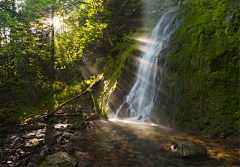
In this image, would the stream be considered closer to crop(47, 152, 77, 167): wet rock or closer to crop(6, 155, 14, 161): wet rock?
crop(47, 152, 77, 167): wet rock

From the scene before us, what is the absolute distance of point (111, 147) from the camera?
3.87 metres

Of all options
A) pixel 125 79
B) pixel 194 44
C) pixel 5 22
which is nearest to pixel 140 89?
pixel 125 79

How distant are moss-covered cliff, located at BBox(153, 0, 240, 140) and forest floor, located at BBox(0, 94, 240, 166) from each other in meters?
0.54

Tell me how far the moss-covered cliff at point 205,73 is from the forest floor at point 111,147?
1.77 feet

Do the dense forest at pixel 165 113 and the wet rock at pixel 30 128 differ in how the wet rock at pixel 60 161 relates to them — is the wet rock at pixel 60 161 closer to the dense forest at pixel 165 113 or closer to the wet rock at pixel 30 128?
the dense forest at pixel 165 113

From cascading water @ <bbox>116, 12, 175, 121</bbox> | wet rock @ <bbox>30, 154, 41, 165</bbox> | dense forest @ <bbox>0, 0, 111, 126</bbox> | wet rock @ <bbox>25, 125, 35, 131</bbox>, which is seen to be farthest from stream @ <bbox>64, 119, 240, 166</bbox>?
dense forest @ <bbox>0, 0, 111, 126</bbox>

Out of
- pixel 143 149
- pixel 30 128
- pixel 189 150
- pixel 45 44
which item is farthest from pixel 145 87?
pixel 45 44

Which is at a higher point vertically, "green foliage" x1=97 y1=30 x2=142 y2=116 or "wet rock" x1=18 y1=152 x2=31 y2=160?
"green foliage" x1=97 y1=30 x2=142 y2=116

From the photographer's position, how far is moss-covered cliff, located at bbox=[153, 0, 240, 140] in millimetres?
3990

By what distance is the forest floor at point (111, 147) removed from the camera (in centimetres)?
308

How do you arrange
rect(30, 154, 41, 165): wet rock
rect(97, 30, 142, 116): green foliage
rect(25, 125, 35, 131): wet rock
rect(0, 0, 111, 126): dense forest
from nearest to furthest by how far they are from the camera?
rect(30, 154, 41, 165): wet rock
rect(25, 125, 35, 131): wet rock
rect(97, 30, 142, 116): green foliage
rect(0, 0, 111, 126): dense forest

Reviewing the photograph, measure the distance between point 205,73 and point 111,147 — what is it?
384 cm

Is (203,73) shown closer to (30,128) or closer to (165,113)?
(165,113)

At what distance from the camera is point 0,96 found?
9.61 metres
